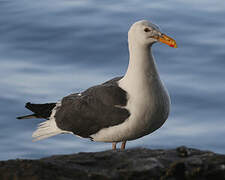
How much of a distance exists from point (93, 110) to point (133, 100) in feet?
2.88

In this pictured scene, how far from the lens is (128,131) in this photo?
8188 mm

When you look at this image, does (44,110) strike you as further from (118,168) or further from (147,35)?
(118,168)

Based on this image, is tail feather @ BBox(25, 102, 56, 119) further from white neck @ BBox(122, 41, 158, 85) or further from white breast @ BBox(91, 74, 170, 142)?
white neck @ BBox(122, 41, 158, 85)

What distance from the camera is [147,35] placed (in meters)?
8.15

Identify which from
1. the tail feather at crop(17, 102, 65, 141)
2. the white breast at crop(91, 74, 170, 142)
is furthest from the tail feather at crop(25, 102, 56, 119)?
the white breast at crop(91, 74, 170, 142)

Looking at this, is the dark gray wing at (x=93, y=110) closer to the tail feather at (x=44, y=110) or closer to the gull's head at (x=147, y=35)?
the tail feather at (x=44, y=110)

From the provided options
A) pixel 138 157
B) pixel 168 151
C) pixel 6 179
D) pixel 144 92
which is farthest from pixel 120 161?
pixel 144 92

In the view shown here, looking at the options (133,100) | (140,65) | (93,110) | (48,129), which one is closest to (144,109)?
(133,100)

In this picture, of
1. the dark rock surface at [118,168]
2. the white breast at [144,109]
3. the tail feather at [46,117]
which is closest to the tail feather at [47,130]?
the tail feather at [46,117]

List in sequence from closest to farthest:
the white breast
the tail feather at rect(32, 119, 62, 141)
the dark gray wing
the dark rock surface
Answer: the dark rock surface → the white breast → the dark gray wing → the tail feather at rect(32, 119, 62, 141)

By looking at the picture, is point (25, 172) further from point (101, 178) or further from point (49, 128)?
point (49, 128)

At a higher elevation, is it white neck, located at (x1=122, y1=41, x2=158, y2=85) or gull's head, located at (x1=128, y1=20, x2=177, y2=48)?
gull's head, located at (x1=128, y1=20, x2=177, y2=48)

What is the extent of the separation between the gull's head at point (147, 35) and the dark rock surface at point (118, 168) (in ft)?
9.12

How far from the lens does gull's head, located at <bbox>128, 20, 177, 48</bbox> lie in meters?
8.09
